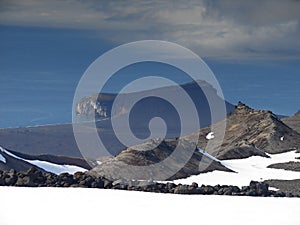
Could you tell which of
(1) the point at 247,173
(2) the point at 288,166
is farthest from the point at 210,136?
(1) the point at 247,173

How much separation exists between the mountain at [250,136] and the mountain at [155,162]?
521 inches

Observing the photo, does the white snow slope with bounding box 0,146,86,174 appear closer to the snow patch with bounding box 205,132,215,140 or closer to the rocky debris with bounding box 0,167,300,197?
the rocky debris with bounding box 0,167,300,197

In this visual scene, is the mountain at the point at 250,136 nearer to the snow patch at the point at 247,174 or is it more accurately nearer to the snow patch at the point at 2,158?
the snow patch at the point at 247,174

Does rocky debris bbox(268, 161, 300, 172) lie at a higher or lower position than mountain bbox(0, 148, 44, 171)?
higher

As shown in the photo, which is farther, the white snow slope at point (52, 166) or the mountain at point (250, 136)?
the mountain at point (250, 136)

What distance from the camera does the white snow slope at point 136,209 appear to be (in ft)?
88.6

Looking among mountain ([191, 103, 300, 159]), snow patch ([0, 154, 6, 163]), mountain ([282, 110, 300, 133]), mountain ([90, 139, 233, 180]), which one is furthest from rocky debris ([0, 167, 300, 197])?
mountain ([282, 110, 300, 133])

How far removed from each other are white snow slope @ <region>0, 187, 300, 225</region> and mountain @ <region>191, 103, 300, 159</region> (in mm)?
54203

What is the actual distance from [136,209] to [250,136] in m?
81.8

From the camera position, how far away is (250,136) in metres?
110

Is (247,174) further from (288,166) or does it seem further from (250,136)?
(250,136)

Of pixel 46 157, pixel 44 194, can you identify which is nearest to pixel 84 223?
pixel 44 194

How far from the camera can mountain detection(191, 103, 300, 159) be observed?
9050 centimetres

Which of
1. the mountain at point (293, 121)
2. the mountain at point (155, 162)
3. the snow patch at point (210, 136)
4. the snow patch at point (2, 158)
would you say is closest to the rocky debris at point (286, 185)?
the mountain at point (155, 162)
